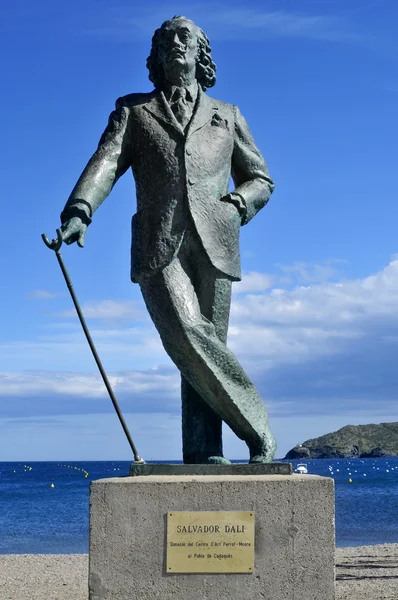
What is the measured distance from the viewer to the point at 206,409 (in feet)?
20.0

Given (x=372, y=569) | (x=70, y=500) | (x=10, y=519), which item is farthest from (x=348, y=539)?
(x=70, y=500)

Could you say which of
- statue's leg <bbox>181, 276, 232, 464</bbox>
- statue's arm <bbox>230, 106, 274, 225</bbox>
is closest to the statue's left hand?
statue's arm <bbox>230, 106, 274, 225</bbox>

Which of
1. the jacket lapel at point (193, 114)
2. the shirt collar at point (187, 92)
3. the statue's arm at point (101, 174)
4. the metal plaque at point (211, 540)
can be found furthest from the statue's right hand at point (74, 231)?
the metal plaque at point (211, 540)

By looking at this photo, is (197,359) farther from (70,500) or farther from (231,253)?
(70,500)

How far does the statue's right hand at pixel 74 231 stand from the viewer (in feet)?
19.2

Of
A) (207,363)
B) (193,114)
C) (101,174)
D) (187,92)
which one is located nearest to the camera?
(207,363)

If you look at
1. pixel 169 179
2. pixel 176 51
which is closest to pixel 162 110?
pixel 176 51

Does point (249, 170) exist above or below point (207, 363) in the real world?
above

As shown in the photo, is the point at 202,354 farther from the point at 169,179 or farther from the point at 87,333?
the point at 169,179

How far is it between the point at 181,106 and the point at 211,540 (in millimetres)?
2706

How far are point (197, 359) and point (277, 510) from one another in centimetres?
101

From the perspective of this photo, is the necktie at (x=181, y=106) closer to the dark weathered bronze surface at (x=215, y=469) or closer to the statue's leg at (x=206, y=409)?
the statue's leg at (x=206, y=409)

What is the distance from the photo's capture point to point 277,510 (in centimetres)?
534

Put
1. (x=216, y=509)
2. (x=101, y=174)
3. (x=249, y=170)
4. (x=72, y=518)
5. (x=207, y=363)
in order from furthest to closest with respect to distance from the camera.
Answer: (x=72, y=518) → (x=249, y=170) → (x=101, y=174) → (x=207, y=363) → (x=216, y=509)
